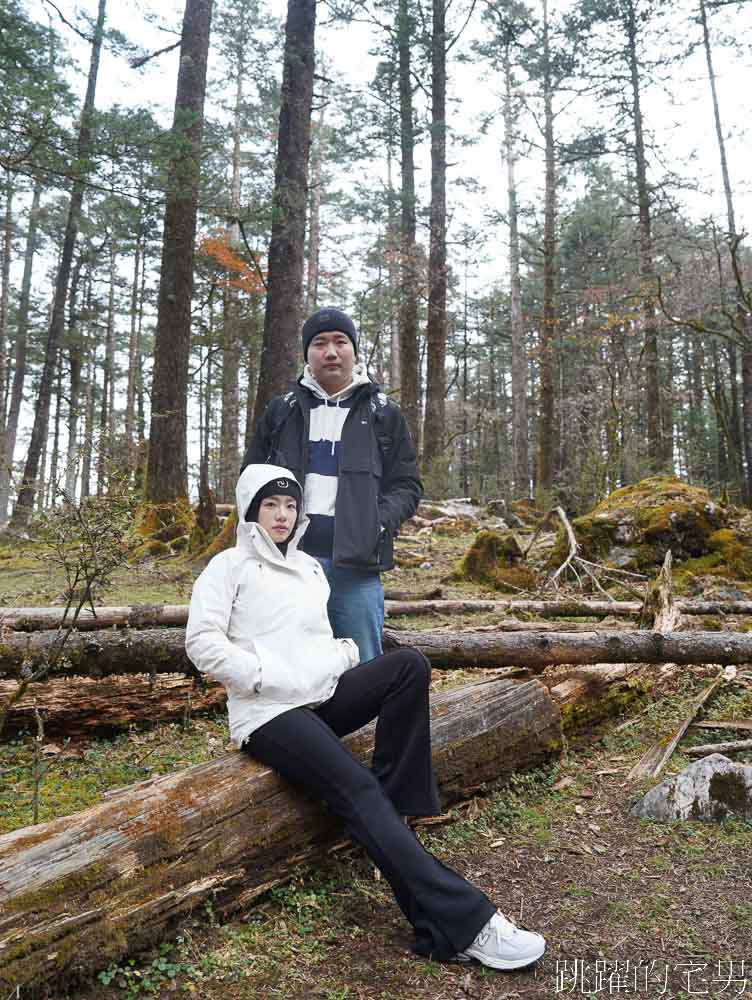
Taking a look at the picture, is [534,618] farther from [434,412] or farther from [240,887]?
[434,412]

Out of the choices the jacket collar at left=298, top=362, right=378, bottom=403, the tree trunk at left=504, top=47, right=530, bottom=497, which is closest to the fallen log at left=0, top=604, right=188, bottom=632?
the jacket collar at left=298, top=362, right=378, bottom=403

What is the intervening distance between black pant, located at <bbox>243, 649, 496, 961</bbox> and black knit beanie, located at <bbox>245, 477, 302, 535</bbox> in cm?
88

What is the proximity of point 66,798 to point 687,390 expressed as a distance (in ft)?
96.2

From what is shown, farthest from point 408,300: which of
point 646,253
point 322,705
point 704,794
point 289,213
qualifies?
point 322,705

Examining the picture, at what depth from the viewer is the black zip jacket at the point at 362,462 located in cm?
380

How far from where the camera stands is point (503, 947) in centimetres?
266

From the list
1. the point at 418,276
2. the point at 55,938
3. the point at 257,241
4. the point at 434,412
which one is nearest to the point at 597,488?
the point at 434,412

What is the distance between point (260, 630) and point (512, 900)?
1.67m

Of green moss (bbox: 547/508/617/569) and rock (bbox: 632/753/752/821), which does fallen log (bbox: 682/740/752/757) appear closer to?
rock (bbox: 632/753/752/821)

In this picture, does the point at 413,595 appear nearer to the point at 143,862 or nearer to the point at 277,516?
the point at 277,516

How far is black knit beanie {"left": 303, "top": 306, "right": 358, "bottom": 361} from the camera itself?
156 inches

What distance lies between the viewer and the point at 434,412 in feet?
57.7

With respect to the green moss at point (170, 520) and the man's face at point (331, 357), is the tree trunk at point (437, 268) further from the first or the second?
the man's face at point (331, 357)

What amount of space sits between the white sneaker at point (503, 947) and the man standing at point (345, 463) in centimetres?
146
